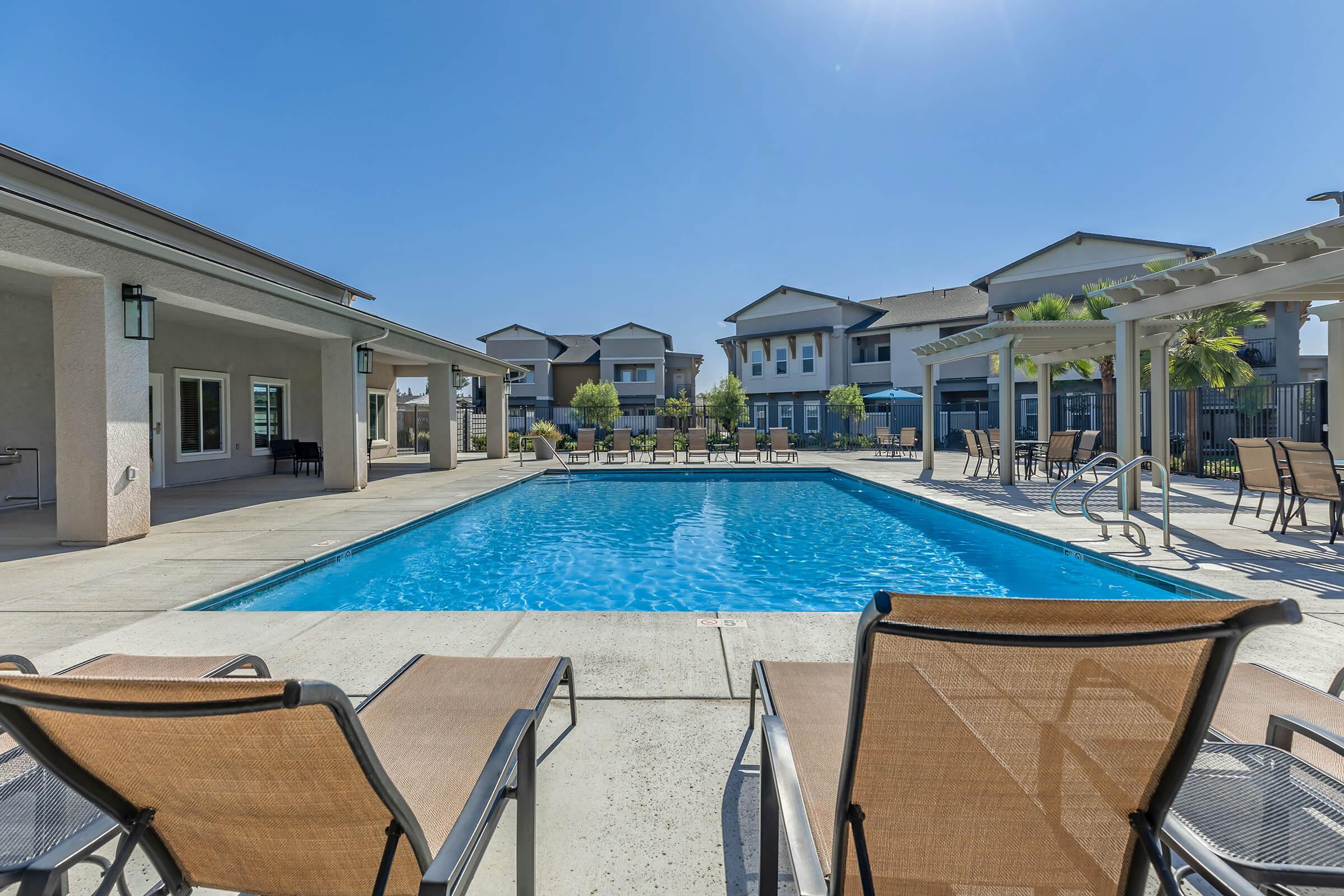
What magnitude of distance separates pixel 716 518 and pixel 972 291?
78.1ft

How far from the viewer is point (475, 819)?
4.21 feet

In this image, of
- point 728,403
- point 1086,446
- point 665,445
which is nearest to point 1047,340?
point 1086,446

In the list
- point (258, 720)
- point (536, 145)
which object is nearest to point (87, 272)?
point (258, 720)

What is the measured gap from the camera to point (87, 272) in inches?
240

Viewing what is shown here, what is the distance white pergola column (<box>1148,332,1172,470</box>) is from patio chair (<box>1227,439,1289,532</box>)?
831 millimetres

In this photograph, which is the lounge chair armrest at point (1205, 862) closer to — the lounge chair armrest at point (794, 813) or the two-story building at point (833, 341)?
the lounge chair armrest at point (794, 813)

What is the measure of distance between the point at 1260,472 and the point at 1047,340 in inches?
184

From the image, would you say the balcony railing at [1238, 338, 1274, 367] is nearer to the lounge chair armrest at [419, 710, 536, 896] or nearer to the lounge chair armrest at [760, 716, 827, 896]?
the lounge chair armrest at [760, 716, 827, 896]

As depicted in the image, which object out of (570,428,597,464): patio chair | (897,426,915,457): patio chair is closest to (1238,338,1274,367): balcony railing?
(897,426,915,457): patio chair

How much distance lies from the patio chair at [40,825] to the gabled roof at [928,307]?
2785cm

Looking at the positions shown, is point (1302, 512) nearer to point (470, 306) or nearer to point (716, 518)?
point (716, 518)

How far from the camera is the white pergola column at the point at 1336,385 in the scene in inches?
361

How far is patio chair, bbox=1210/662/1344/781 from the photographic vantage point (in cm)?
165

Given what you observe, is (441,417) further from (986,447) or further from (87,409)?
(986,447)
